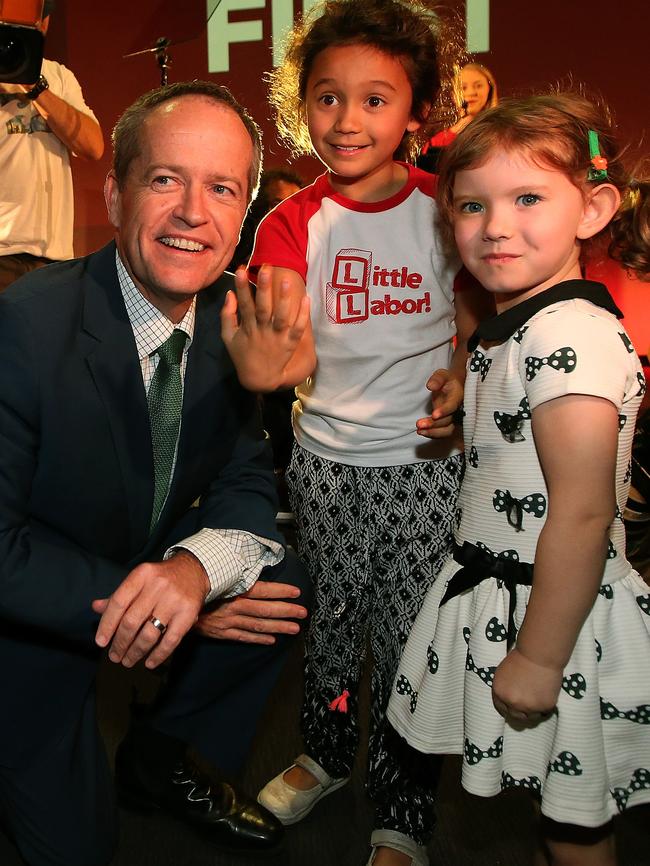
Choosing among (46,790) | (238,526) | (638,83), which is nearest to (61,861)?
(46,790)

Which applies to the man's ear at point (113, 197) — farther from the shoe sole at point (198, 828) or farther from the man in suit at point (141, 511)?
the shoe sole at point (198, 828)

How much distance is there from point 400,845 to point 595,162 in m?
1.15

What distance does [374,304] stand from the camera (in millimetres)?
1531

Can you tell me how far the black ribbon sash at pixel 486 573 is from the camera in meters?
1.16

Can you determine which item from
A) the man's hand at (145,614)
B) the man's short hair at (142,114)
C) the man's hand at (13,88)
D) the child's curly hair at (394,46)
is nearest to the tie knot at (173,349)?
the man's short hair at (142,114)

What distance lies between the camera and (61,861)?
1444 mm

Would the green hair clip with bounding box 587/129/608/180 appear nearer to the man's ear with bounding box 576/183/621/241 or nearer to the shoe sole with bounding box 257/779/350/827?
the man's ear with bounding box 576/183/621/241

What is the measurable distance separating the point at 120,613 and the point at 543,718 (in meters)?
0.61

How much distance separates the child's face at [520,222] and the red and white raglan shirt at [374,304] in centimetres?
34

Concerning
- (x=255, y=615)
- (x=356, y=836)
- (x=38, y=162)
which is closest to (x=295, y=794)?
(x=356, y=836)

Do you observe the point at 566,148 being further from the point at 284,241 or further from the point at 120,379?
the point at 120,379

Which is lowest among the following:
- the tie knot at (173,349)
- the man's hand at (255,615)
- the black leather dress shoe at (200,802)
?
the black leather dress shoe at (200,802)

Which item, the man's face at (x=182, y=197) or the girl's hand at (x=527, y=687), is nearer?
the girl's hand at (x=527, y=687)

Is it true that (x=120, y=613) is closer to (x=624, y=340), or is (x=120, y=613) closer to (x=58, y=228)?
(x=624, y=340)
